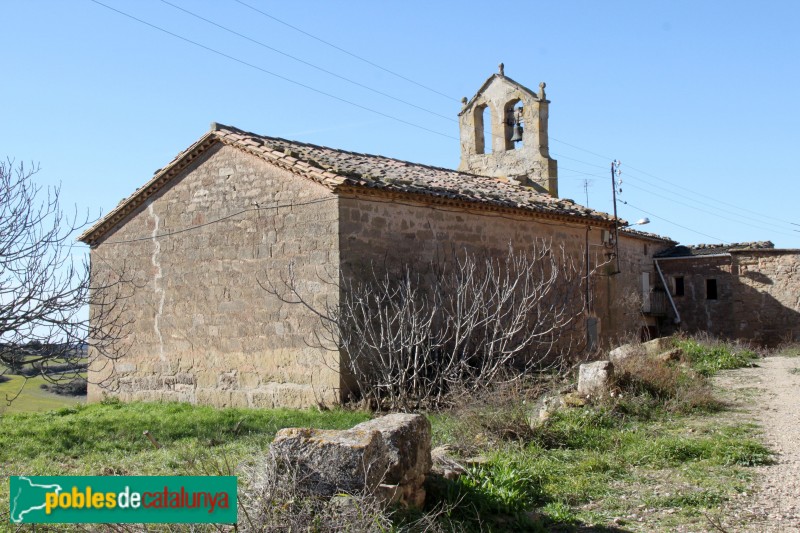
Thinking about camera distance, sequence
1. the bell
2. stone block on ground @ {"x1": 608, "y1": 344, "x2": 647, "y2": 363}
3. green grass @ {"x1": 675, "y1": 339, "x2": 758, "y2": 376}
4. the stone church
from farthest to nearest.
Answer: the bell, green grass @ {"x1": 675, "y1": 339, "x2": 758, "y2": 376}, the stone church, stone block on ground @ {"x1": 608, "y1": 344, "x2": 647, "y2": 363}

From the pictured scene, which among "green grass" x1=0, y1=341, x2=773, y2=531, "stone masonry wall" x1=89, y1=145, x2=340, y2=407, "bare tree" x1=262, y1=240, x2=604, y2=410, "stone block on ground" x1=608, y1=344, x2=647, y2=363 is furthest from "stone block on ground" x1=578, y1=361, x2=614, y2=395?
"stone masonry wall" x1=89, y1=145, x2=340, y2=407

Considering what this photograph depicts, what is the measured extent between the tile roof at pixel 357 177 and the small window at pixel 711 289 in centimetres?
900

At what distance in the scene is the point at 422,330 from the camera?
11.5 m

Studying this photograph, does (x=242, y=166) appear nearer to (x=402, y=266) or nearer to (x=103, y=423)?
(x=402, y=266)

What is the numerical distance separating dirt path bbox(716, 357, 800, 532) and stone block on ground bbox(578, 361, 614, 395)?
1.76 metres

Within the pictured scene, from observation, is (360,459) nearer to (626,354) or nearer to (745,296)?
(626,354)

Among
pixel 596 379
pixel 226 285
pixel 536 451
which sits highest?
pixel 226 285

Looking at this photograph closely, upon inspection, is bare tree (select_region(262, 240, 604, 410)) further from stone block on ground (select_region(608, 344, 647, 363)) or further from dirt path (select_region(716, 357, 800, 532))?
dirt path (select_region(716, 357, 800, 532))

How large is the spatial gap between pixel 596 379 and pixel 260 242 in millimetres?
5988

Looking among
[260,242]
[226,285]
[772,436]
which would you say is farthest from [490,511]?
[226,285]

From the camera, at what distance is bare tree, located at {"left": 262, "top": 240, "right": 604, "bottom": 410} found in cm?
1069

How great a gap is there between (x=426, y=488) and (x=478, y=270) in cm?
828

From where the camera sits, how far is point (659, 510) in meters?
6.18

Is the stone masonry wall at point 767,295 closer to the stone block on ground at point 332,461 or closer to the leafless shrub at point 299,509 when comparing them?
the stone block on ground at point 332,461
